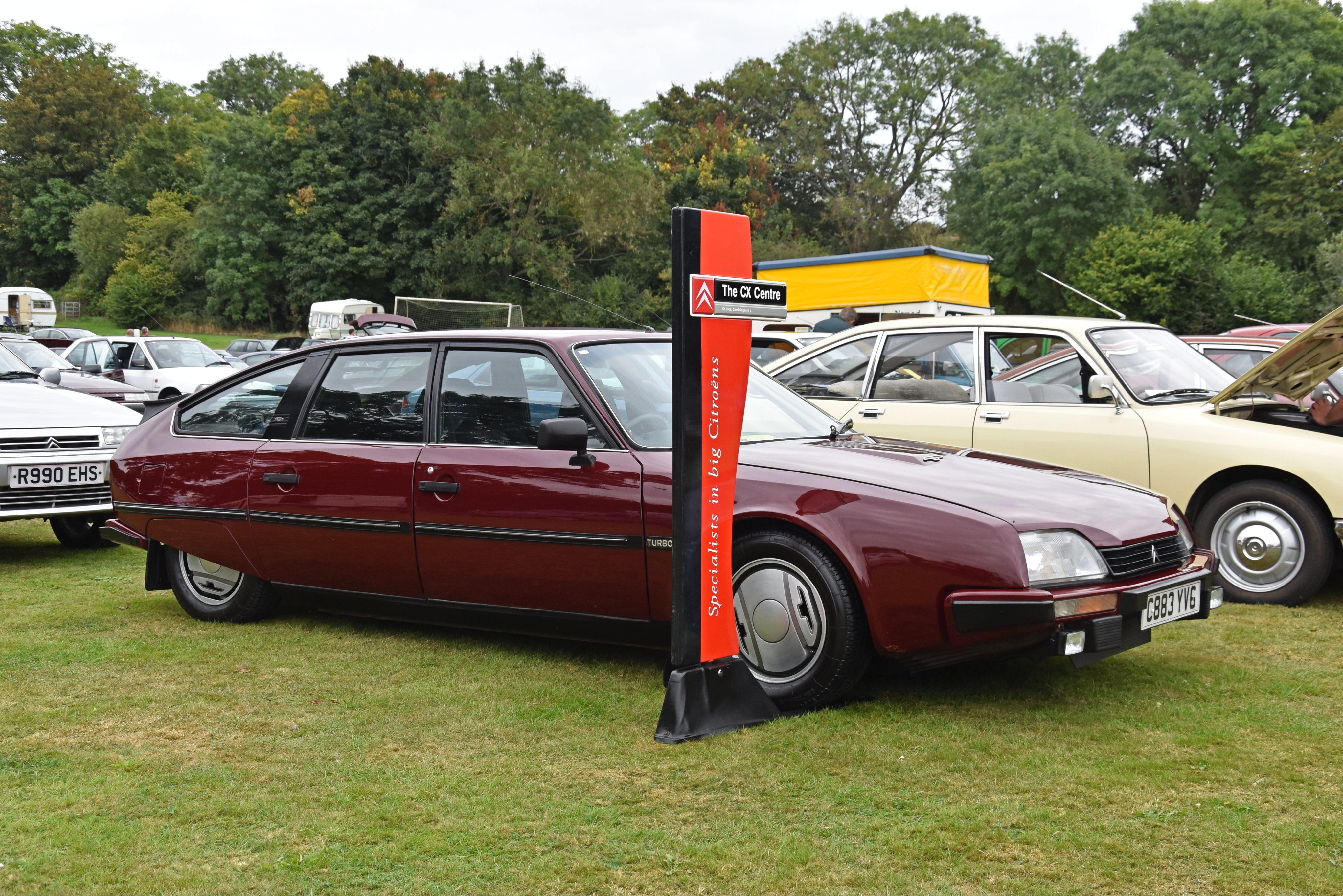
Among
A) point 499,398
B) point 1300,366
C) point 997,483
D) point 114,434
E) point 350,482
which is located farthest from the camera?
point 114,434

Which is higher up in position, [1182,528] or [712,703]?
[1182,528]

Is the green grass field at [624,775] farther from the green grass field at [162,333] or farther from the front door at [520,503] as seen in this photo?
the green grass field at [162,333]

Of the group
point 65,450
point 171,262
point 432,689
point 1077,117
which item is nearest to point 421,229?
point 171,262

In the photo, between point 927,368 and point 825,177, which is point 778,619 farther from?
point 825,177

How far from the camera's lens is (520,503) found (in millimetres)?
4906

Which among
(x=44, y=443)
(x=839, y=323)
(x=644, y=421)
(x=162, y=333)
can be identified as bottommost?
(x=44, y=443)

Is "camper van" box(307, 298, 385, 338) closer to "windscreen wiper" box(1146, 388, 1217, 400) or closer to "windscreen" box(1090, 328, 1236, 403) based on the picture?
"windscreen" box(1090, 328, 1236, 403)

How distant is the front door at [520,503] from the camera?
4.72 m

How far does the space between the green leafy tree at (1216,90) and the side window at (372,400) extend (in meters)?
48.4

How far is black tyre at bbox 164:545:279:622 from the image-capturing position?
5922 mm

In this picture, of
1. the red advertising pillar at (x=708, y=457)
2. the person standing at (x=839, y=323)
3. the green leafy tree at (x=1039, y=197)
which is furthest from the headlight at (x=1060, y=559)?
the green leafy tree at (x=1039, y=197)

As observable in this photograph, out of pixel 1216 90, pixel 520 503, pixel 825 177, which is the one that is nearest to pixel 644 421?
pixel 520 503

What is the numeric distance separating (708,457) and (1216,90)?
53.1 m

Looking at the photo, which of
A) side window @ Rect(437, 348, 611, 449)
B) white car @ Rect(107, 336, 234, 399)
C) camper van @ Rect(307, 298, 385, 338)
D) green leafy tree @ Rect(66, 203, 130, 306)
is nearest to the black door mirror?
side window @ Rect(437, 348, 611, 449)
